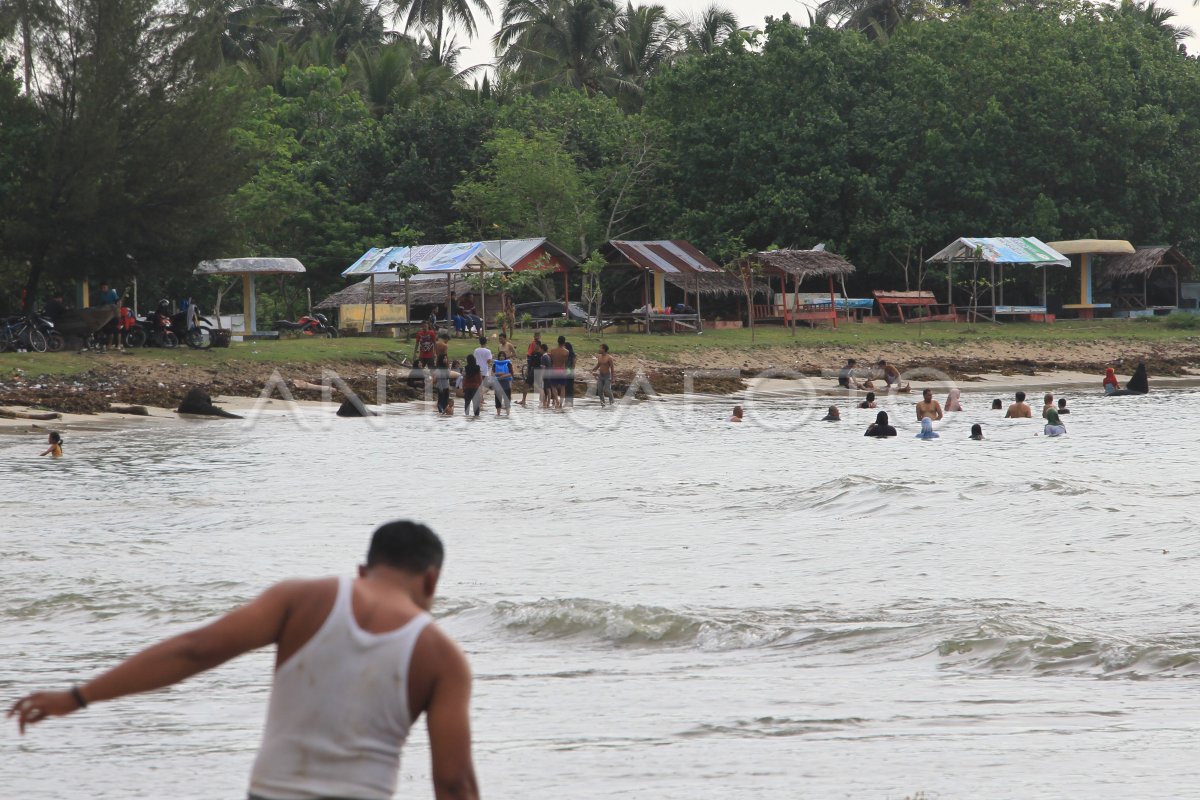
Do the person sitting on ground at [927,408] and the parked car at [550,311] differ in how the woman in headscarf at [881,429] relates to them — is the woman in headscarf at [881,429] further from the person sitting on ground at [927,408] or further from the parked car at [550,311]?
the parked car at [550,311]

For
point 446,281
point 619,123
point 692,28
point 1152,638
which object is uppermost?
point 692,28

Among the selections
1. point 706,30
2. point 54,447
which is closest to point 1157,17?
point 706,30

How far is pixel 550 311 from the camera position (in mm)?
42281

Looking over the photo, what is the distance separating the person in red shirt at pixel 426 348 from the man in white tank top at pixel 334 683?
87.8 ft

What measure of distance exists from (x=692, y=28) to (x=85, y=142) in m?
34.8

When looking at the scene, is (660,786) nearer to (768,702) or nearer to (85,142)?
(768,702)

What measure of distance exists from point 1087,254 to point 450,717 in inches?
1793

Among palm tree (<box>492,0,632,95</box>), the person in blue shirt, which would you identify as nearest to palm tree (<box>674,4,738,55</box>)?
palm tree (<box>492,0,632,95</box>)

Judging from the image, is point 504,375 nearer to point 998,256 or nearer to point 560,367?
point 560,367

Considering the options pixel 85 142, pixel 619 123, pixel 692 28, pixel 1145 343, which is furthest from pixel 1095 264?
pixel 85 142

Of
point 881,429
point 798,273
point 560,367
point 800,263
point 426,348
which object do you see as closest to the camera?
point 881,429

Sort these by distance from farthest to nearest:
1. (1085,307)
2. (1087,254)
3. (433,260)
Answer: (1085,307) → (1087,254) → (433,260)

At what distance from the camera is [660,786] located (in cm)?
615

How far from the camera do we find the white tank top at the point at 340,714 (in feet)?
11.1
